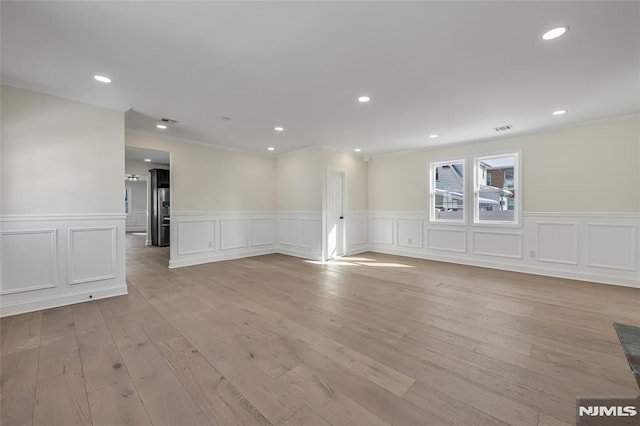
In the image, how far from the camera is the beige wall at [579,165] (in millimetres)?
3812

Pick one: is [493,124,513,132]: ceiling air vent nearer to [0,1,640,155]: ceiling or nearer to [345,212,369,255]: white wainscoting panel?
[0,1,640,155]: ceiling

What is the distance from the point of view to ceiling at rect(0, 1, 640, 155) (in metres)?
1.80

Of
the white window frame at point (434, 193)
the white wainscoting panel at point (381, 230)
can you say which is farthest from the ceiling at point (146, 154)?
the white window frame at point (434, 193)

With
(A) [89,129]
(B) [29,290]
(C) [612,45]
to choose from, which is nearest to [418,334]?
(C) [612,45]

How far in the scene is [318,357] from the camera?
199 centimetres

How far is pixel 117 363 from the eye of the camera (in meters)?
1.92

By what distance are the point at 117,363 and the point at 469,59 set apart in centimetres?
383

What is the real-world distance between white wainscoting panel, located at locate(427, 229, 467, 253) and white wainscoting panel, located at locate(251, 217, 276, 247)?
3.82 metres

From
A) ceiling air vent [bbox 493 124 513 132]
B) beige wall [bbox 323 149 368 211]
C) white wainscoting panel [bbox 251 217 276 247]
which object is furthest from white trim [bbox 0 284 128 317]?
ceiling air vent [bbox 493 124 513 132]

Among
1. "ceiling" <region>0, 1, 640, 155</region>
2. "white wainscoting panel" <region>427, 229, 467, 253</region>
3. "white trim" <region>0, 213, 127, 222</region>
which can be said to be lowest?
"white wainscoting panel" <region>427, 229, 467, 253</region>

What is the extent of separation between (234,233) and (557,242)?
244 inches

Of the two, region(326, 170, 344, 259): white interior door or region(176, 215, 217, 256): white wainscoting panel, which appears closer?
region(176, 215, 217, 256): white wainscoting panel

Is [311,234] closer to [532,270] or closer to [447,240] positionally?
[447,240]

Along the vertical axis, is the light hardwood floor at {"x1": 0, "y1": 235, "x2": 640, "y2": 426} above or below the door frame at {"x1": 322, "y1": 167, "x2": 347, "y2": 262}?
below
